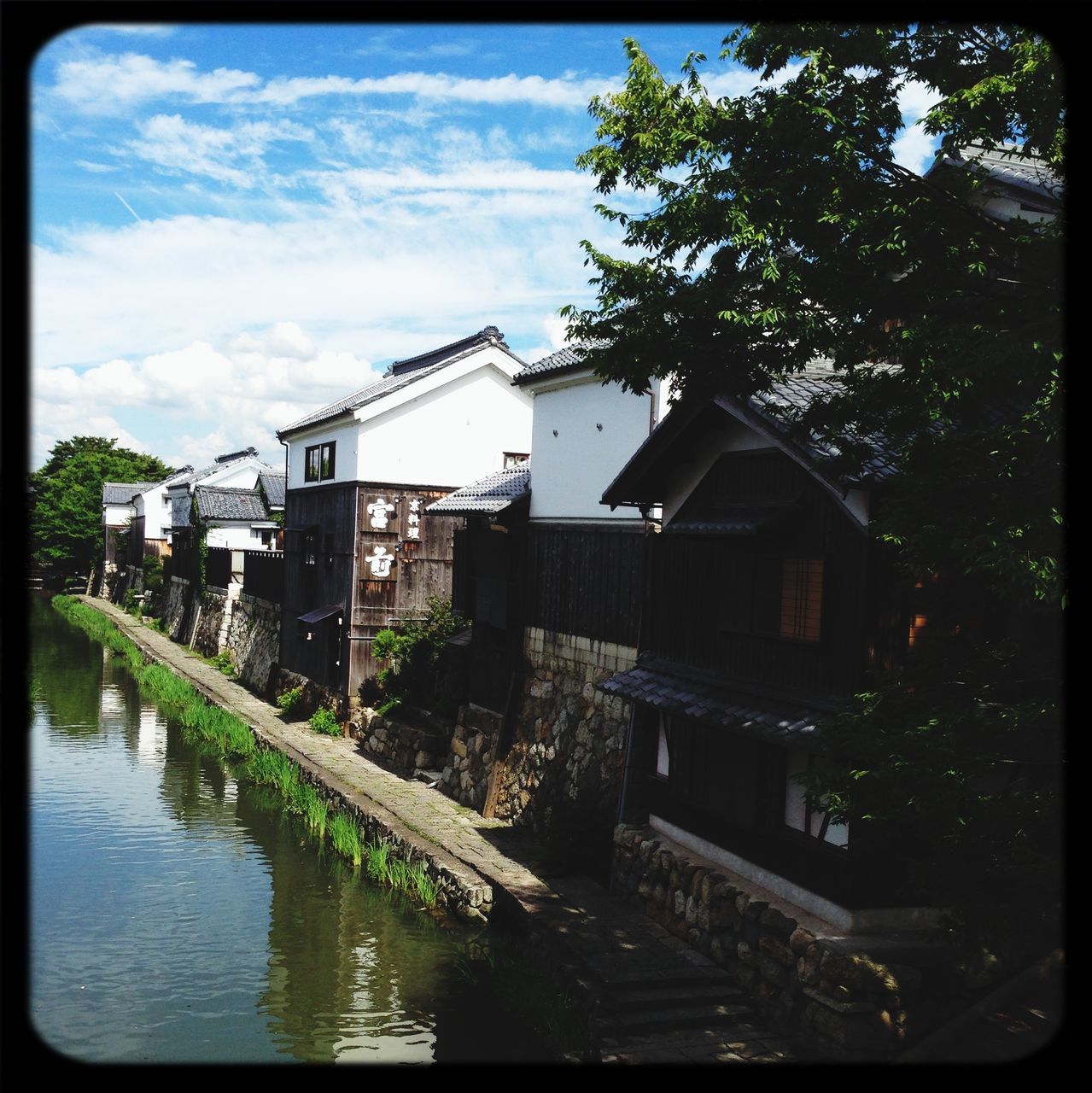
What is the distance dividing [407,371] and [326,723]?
11.8 meters

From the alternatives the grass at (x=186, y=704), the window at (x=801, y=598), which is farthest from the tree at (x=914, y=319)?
the grass at (x=186, y=704)

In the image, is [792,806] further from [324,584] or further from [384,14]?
[324,584]

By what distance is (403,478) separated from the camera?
2594 centimetres

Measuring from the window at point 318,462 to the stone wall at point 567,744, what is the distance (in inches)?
425

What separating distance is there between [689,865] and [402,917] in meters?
4.94

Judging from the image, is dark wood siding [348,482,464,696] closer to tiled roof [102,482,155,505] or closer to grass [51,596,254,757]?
grass [51,596,254,757]

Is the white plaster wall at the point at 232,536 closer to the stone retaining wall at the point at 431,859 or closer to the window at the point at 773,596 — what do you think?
the stone retaining wall at the point at 431,859

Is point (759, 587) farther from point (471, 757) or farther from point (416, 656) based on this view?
point (416, 656)

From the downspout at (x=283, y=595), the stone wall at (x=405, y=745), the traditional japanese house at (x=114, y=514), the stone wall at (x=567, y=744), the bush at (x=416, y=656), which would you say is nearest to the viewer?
the stone wall at (x=567, y=744)

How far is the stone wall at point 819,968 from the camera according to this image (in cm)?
920

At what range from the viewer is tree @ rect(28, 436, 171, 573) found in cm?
7412

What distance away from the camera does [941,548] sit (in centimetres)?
734

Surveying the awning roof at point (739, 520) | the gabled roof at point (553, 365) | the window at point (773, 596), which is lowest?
the window at point (773, 596)

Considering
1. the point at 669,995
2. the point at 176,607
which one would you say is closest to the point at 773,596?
the point at 669,995
